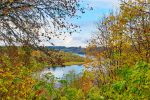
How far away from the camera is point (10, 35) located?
17.0 m

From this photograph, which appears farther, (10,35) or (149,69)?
(10,35)

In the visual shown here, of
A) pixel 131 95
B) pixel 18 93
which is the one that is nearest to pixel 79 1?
pixel 18 93

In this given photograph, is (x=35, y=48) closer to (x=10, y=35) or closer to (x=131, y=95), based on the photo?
(x=10, y=35)

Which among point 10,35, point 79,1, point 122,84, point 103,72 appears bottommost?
point 103,72

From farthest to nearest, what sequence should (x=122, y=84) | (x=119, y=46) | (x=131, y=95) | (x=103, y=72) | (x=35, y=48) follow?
(x=103, y=72), (x=119, y=46), (x=35, y=48), (x=131, y=95), (x=122, y=84)

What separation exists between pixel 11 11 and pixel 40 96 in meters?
4.60

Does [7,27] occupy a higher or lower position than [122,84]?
higher

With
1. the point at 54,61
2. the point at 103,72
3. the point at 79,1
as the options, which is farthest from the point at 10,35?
the point at 103,72

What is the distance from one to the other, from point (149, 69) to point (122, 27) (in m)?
24.0

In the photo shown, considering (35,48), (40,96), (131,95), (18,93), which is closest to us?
(131,95)

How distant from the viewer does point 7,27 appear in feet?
55.2

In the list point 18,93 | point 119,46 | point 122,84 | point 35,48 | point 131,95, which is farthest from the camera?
point 119,46

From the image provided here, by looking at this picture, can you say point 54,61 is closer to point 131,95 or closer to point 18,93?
point 18,93

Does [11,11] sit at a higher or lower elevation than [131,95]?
higher
